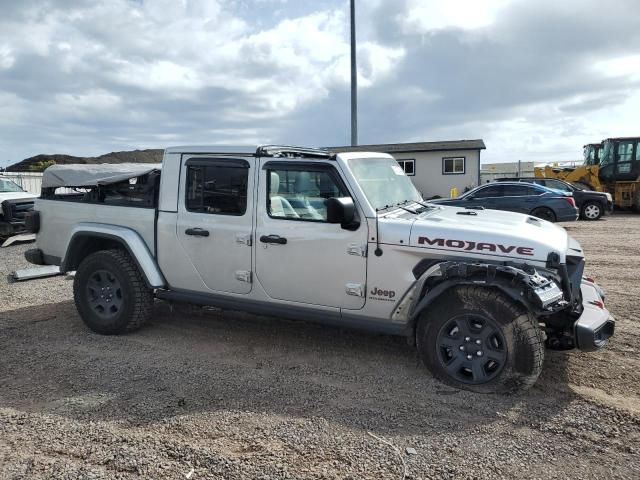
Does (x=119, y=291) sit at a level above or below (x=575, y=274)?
below

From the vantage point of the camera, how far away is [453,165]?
26.2 metres

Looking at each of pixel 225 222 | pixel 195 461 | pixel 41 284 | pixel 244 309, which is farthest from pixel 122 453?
pixel 41 284

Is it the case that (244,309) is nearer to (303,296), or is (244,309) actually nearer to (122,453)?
(303,296)

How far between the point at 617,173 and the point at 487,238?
2031 cm

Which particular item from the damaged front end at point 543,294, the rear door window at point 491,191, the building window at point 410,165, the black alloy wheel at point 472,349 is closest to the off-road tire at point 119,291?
the damaged front end at point 543,294

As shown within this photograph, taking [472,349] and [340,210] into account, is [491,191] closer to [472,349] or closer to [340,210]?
[472,349]

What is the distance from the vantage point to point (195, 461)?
313cm

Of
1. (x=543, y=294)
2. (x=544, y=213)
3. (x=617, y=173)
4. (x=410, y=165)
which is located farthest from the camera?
(x=410, y=165)

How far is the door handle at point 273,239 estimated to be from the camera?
179 inches

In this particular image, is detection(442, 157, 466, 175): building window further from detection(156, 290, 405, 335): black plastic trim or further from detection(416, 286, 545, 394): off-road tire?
detection(416, 286, 545, 394): off-road tire

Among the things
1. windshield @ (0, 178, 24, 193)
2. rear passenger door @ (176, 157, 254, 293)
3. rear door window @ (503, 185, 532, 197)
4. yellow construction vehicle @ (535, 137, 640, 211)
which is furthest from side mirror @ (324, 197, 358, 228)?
yellow construction vehicle @ (535, 137, 640, 211)

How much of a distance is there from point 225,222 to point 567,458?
3.27m

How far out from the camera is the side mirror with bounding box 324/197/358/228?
4012 millimetres

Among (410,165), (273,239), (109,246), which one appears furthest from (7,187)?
(410,165)
